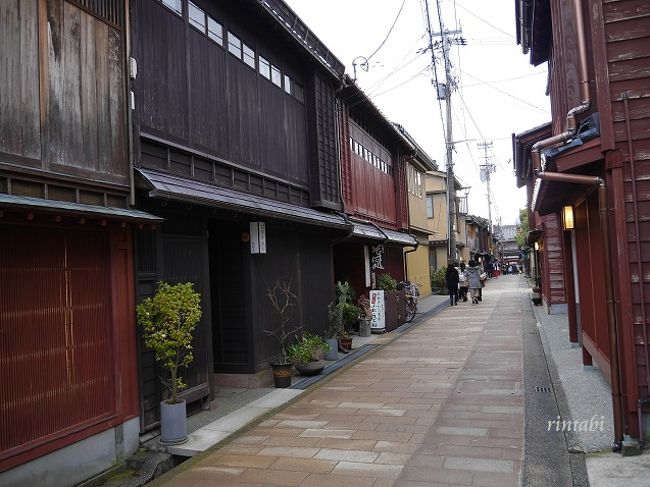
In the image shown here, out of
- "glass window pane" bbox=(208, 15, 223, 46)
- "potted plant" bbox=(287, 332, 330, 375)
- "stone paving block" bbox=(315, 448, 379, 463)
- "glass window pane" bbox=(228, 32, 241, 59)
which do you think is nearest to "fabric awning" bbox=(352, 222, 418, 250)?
"potted plant" bbox=(287, 332, 330, 375)

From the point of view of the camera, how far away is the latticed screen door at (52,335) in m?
5.06

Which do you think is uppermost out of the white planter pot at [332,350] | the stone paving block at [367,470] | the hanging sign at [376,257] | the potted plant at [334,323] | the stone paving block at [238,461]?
the hanging sign at [376,257]

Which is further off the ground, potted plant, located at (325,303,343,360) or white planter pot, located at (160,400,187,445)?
potted plant, located at (325,303,343,360)

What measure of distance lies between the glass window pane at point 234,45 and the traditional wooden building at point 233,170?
23 mm

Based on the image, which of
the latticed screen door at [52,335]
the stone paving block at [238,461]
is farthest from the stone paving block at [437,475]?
the latticed screen door at [52,335]

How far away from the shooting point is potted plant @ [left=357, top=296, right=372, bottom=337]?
1625 centimetres

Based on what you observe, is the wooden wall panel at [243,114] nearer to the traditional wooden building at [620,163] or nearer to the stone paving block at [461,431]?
the traditional wooden building at [620,163]

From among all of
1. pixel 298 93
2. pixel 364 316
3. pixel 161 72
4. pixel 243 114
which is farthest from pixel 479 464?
pixel 364 316

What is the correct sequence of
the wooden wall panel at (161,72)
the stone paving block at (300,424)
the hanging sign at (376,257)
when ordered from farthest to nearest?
the hanging sign at (376,257)
the stone paving block at (300,424)
the wooden wall panel at (161,72)

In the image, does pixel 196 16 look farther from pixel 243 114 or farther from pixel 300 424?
pixel 300 424

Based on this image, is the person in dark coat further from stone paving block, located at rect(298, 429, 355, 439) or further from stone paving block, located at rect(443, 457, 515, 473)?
stone paving block, located at rect(443, 457, 515, 473)

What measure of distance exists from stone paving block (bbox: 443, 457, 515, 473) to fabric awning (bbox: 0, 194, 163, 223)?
4.39 metres

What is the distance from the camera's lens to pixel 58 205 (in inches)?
203

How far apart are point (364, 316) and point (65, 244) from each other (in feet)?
38.2
